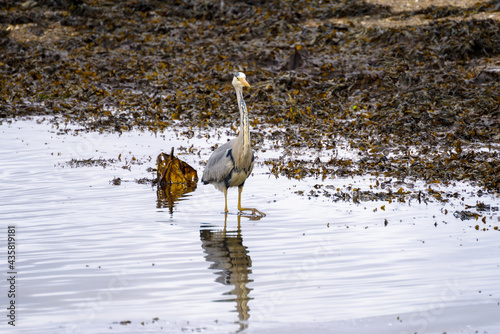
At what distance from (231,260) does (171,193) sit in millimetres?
3915

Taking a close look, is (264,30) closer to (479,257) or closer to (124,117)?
(124,117)

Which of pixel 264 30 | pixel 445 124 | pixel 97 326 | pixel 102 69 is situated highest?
pixel 264 30

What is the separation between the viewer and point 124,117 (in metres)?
18.6

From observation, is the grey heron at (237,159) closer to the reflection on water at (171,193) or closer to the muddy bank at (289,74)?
the reflection on water at (171,193)

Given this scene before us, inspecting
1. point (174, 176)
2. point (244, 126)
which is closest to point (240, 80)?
point (244, 126)

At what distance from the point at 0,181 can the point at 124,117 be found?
647cm

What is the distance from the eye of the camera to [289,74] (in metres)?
20.1

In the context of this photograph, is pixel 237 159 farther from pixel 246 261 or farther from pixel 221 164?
pixel 246 261

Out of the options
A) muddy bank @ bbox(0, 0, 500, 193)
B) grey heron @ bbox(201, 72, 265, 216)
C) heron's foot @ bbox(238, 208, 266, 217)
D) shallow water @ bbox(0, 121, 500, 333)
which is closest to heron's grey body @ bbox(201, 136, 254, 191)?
grey heron @ bbox(201, 72, 265, 216)

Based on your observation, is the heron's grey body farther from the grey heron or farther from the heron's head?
the heron's head

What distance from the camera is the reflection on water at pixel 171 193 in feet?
35.4

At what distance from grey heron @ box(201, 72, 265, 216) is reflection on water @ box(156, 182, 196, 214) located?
87cm

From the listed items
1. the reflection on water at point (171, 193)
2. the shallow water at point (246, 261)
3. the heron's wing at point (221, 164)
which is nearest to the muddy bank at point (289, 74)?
the reflection on water at point (171, 193)

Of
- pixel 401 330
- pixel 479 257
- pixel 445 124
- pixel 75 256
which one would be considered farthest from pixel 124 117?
pixel 401 330
